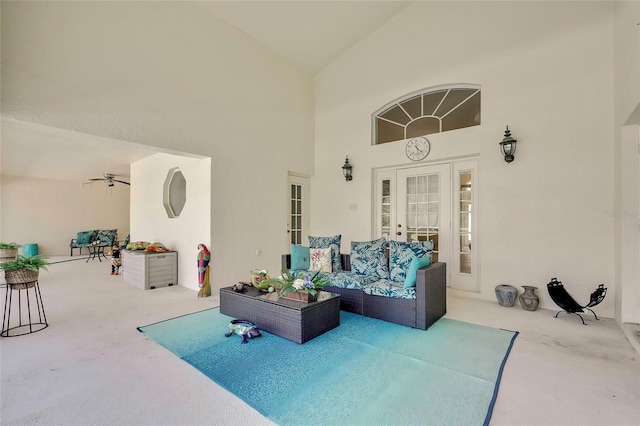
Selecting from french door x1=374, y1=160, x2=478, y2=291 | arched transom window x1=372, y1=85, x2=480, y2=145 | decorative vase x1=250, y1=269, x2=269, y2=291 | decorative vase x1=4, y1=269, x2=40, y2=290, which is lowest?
decorative vase x1=250, y1=269, x2=269, y2=291

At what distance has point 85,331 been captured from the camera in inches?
124

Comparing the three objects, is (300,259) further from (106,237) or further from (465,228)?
(106,237)

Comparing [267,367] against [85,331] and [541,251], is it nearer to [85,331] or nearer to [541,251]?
[85,331]

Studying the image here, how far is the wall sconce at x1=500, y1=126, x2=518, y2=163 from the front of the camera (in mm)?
4129

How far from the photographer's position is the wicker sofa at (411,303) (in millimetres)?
3158

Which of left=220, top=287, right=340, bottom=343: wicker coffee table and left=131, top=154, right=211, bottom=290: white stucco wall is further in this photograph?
left=131, top=154, right=211, bottom=290: white stucco wall

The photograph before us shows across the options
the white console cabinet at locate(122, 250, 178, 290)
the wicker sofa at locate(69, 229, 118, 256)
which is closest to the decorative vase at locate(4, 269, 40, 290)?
the white console cabinet at locate(122, 250, 178, 290)

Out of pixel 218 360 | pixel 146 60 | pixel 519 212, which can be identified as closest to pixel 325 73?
pixel 146 60

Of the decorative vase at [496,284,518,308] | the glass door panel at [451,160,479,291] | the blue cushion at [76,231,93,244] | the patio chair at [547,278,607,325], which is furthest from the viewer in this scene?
the blue cushion at [76,231,93,244]

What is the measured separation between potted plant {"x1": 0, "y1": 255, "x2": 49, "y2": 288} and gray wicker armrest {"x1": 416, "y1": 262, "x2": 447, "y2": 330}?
413cm

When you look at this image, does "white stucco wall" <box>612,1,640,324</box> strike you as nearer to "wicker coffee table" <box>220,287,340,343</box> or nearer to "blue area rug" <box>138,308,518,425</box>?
"blue area rug" <box>138,308,518,425</box>

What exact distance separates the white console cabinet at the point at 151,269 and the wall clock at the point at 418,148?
4.69m

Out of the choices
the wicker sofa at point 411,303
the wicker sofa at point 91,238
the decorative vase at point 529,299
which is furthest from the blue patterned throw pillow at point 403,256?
the wicker sofa at point 91,238

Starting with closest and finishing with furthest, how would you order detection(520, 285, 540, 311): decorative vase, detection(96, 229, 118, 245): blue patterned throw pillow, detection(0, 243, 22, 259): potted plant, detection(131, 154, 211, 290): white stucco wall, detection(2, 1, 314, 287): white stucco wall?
detection(2, 1, 314, 287): white stucco wall < detection(520, 285, 540, 311): decorative vase < detection(131, 154, 211, 290): white stucco wall < detection(0, 243, 22, 259): potted plant < detection(96, 229, 118, 245): blue patterned throw pillow
